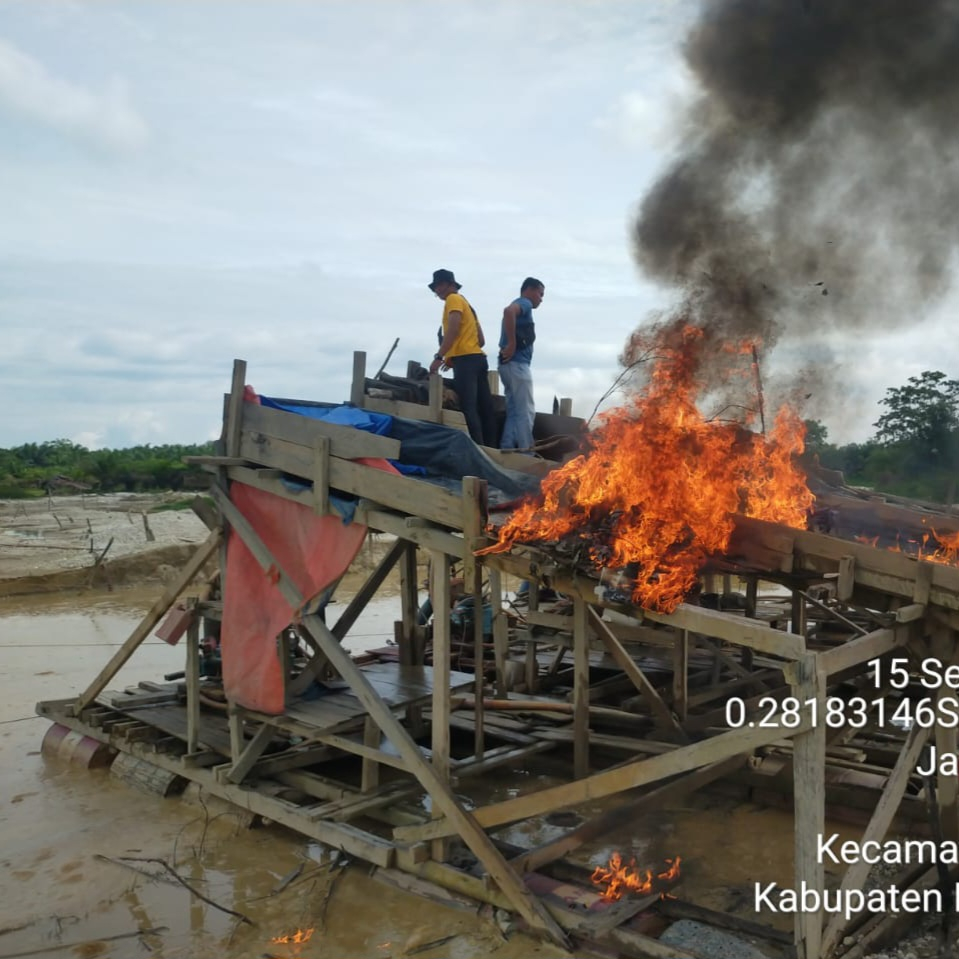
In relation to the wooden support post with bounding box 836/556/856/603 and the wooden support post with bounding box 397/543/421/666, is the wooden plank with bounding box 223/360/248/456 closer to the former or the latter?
the wooden support post with bounding box 397/543/421/666

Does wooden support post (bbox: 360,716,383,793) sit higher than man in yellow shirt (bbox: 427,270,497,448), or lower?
lower

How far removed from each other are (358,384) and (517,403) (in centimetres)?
164

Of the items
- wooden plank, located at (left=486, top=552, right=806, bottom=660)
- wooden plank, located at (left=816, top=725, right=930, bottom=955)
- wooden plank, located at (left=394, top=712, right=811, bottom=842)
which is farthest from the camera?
wooden plank, located at (left=816, top=725, right=930, bottom=955)

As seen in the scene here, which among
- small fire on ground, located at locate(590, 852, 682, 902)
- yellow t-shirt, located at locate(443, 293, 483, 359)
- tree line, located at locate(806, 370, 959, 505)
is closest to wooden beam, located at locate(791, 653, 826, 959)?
small fire on ground, located at locate(590, 852, 682, 902)

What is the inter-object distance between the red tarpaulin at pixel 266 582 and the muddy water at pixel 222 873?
1.28 metres

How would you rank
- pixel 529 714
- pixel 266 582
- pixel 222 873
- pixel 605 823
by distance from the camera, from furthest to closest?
pixel 529 714, pixel 266 582, pixel 222 873, pixel 605 823

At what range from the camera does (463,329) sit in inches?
341

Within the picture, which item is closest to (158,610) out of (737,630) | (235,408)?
(235,408)

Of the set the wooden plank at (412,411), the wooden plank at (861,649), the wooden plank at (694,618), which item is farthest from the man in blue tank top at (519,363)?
the wooden plank at (861,649)

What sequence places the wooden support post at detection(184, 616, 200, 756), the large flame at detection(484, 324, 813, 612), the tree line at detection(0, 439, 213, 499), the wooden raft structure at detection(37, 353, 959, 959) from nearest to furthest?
1. the wooden raft structure at detection(37, 353, 959, 959)
2. the large flame at detection(484, 324, 813, 612)
3. the wooden support post at detection(184, 616, 200, 756)
4. the tree line at detection(0, 439, 213, 499)

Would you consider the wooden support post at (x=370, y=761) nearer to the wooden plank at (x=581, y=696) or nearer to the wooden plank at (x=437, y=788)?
the wooden plank at (x=437, y=788)

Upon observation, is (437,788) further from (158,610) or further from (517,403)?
(517,403)

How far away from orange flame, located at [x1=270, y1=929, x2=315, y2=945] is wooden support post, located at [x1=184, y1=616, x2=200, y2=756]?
2.66 m

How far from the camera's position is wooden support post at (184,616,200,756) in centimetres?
802
